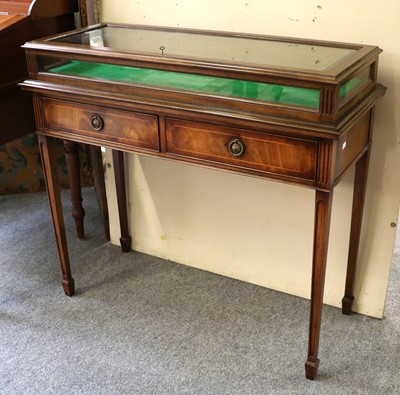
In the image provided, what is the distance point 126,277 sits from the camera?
7.79 ft

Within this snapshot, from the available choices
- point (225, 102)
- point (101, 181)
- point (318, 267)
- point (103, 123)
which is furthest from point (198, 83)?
point (101, 181)

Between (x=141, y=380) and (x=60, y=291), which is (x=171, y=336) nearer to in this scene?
(x=141, y=380)

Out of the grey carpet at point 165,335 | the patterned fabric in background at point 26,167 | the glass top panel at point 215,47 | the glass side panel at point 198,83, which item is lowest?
the grey carpet at point 165,335

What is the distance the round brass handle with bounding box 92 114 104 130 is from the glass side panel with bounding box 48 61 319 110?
0.12m

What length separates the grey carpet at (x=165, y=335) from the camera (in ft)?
6.04

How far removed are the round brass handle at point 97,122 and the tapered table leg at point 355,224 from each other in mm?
797

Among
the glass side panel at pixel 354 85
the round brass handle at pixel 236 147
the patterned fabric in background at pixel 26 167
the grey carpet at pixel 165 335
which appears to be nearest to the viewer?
the glass side panel at pixel 354 85

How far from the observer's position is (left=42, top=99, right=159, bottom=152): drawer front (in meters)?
1.74

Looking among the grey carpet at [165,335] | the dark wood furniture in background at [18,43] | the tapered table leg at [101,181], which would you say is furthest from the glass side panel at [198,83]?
the grey carpet at [165,335]

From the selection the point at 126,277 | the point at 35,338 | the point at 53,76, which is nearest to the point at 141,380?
the point at 35,338

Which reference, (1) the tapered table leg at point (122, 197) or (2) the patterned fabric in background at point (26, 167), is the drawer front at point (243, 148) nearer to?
(1) the tapered table leg at point (122, 197)

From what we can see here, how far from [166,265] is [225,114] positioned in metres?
1.04

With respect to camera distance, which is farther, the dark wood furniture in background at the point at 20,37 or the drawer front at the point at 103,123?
the dark wood furniture in background at the point at 20,37

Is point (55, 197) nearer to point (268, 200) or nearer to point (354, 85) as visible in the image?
point (268, 200)
